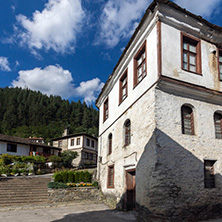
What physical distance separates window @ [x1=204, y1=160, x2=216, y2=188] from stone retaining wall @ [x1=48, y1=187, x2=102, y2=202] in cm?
711

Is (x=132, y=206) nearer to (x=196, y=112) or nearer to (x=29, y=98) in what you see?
(x=196, y=112)

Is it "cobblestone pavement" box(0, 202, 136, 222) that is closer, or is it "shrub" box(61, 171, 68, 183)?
"cobblestone pavement" box(0, 202, 136, 222)

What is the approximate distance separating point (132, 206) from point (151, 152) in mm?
3651

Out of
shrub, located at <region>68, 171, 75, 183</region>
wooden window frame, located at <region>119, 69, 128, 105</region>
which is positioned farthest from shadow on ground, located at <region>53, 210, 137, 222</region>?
wooden window frame, located at <region>119, 69, 128, 105</region>

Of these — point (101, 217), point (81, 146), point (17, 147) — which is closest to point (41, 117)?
point (81, 146)

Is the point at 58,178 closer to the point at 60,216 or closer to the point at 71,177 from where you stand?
the point at 71,177

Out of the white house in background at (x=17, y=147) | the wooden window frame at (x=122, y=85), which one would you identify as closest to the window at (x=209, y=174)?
the wooden window frame at (x=122, y=85)

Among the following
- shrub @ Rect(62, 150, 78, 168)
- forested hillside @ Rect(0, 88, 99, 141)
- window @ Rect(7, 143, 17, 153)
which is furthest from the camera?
forested hillside @ Rect(0, 88, 99, 141)

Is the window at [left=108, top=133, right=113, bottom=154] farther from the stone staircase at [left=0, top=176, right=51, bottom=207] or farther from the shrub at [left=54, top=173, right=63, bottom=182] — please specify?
the stone staircase at [left=0, top=176, right=51, bottom=207]

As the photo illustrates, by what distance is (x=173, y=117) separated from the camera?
26.3 ft

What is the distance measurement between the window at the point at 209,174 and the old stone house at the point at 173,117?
37mm

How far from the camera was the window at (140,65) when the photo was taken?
9586 millimetres

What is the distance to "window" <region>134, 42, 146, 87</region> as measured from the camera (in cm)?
959

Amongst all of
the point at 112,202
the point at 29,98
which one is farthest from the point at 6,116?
the point at 112,202
